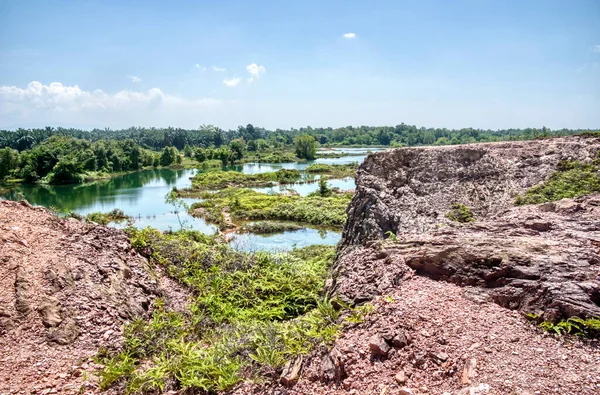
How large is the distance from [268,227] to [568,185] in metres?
22.7

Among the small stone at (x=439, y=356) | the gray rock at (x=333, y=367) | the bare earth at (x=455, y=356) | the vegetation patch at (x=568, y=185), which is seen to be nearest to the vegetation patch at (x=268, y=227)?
the vegetation patch at (x=568, y=185)

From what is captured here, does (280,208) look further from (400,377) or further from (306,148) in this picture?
(306,148)

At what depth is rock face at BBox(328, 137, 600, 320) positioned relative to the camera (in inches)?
207

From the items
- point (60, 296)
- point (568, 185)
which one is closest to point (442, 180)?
point (568, 185)

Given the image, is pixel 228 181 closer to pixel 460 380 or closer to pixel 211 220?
pixel 211 220

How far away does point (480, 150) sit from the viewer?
10.8 metres

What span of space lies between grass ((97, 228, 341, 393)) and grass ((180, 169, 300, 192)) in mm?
39416

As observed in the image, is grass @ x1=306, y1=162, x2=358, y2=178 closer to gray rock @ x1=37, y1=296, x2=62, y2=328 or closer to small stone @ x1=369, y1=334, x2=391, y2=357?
gray rock @ x1=37, y1=296, x2=62, y2=328

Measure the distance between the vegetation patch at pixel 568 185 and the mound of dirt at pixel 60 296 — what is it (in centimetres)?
951

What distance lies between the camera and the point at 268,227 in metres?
29.5

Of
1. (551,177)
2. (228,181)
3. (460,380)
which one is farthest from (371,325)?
(228,181)

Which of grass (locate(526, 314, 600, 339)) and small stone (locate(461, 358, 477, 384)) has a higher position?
grass (locate(526, 314, 600, 339))

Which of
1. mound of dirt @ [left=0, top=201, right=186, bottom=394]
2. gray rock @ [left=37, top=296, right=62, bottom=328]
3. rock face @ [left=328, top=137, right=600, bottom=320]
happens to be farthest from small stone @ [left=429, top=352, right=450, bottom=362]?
gray rock @ [left=37, top=296, right=62, bottom=328]

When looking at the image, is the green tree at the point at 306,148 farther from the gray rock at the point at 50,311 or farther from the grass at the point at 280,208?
the gray rock at the point at 50,311
